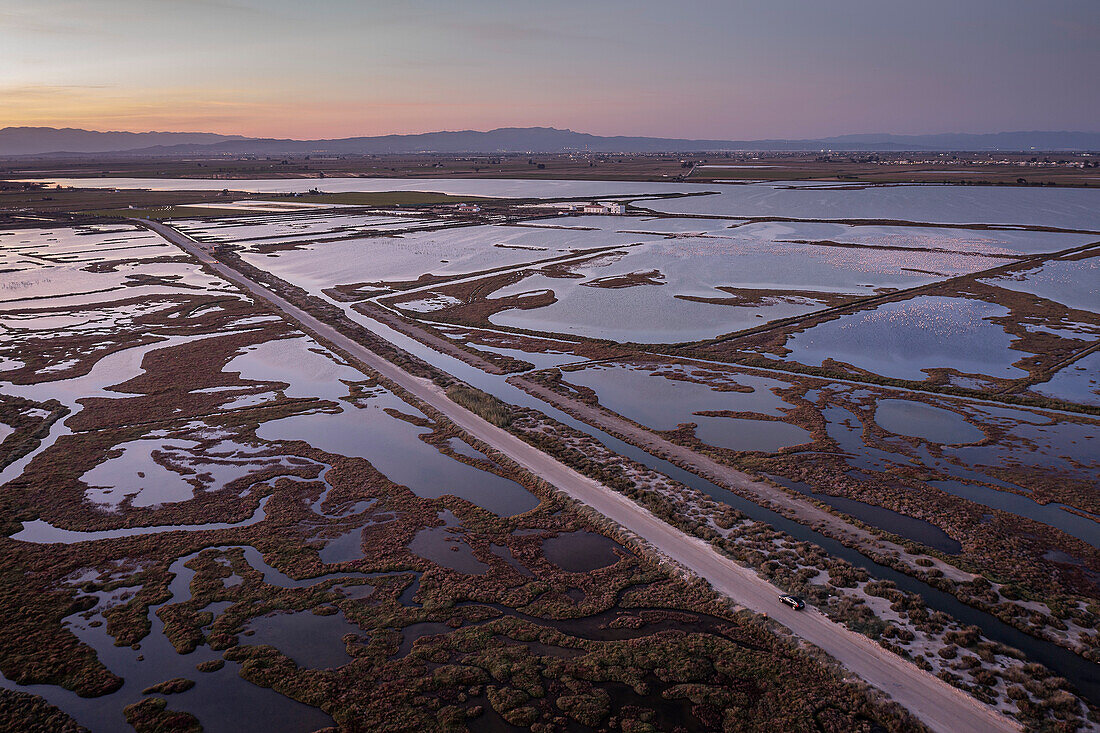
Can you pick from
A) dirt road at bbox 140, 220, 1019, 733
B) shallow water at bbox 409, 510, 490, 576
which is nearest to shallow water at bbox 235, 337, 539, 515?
dirt road at bbox 140, 220, 1019, 733

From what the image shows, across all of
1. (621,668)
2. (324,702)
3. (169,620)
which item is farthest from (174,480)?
(621,668)

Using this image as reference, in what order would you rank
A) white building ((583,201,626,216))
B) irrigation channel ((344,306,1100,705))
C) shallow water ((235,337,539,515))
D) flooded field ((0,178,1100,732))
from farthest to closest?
white building ((583,201,626,216)) < shallow water ((235,337,539,515)) < flooded field ((0,178,1100,732)) < irrigation channel ((344,306,1100,705))

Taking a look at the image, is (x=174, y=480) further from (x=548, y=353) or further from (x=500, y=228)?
(x=500, y=228)

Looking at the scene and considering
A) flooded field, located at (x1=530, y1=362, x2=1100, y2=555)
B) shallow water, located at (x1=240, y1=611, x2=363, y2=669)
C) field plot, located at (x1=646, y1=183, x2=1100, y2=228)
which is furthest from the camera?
field plot, located at (x1=646, y1=183, x2=1100, y2=228)

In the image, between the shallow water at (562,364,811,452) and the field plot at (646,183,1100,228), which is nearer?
the shallow water at (562,364,811,452)

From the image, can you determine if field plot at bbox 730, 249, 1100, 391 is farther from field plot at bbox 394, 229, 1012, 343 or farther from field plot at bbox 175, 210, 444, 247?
field plot at bbox 175, 210, 444, 247

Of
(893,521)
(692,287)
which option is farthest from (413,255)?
(893,521)
